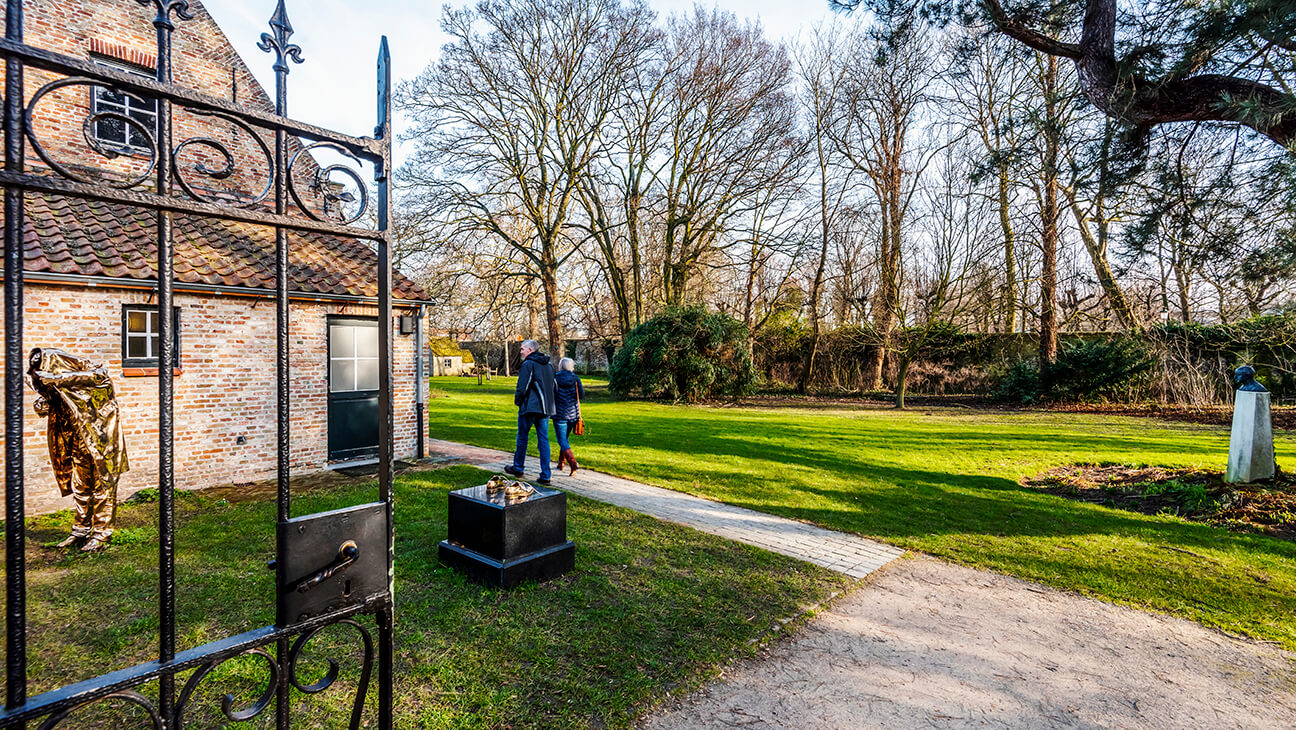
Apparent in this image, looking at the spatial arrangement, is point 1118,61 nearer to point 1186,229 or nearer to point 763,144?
point 1186,229

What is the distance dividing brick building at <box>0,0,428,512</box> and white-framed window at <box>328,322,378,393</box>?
0.06 feet

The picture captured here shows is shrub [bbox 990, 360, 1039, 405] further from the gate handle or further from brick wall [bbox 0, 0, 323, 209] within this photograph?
the gate handle

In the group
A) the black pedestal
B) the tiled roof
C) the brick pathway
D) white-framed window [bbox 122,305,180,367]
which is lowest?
the brick pathway

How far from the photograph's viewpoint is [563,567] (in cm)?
505

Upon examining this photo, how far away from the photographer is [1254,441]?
7676 mm

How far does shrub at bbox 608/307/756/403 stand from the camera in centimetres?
2141

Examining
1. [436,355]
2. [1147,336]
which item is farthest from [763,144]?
[436,355]

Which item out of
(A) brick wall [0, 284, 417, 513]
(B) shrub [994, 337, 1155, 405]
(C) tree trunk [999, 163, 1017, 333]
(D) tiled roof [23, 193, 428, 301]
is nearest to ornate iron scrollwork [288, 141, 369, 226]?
(D) tiled roof [23, 193, 428, 301]

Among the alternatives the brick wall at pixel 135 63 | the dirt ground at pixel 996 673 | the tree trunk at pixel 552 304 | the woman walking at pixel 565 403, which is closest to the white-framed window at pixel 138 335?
the brick wall at pixel 135 63

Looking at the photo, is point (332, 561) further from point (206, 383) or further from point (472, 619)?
point (206, 383)

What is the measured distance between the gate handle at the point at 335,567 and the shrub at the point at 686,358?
19.2 m

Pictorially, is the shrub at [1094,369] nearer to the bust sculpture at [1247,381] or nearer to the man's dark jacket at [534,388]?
the bust sculpture at [1247,381]

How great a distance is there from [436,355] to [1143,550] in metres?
37.6

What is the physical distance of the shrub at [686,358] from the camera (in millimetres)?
21406
